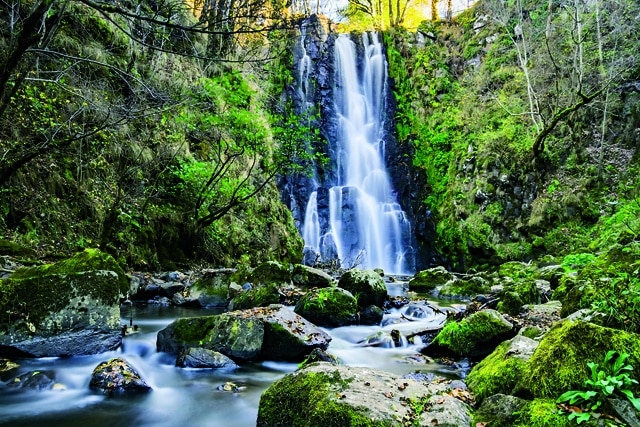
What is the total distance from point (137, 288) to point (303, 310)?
396 cm

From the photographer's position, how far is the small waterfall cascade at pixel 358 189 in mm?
19078

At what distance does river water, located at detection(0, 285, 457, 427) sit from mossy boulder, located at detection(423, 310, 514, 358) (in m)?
0.39

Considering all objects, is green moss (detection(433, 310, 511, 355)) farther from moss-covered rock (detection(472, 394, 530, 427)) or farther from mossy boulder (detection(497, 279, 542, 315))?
moss-covered rock (detection(472, 394, 530, 427))

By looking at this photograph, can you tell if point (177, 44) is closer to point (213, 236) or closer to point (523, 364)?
point (213, 236)

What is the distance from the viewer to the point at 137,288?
8695mm

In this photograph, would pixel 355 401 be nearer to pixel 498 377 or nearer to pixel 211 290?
pixel 498 377

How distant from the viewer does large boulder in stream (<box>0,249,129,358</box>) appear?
453 cm

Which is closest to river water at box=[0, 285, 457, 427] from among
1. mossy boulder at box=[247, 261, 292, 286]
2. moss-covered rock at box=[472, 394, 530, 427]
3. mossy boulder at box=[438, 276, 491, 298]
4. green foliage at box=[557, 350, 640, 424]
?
moss-covered rock at box=[472, 394, 530, 427]

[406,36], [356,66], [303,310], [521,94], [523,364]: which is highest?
[406,36]

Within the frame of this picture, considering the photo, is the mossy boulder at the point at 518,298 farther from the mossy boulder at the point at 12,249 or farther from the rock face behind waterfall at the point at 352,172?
the rock face behind waterfall at the point at 352,172

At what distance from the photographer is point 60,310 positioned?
472 cm

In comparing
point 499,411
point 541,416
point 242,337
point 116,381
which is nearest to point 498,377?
point 499,411

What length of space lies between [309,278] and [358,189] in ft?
37.4

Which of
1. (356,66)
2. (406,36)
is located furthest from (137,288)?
(406,36)
